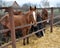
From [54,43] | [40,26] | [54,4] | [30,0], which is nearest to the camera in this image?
[54,43]

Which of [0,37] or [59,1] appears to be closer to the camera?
[0,37]

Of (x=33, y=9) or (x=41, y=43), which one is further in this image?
(x=41, y=43)

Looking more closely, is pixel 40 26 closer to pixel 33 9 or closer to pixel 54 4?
pixel 33 9

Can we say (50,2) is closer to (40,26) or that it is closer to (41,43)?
(40,26)

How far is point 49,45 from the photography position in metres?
5.92

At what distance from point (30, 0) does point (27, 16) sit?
559cm

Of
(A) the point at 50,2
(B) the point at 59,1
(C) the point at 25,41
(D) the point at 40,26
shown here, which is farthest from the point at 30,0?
(C) the point at 25,41

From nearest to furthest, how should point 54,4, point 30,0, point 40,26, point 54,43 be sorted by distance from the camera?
point 54,43 → point 40,26 → point 30,0 → point 54,4

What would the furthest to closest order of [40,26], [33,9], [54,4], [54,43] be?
1. [54,4]
2. [40,26]
3. [54,43]
4. [33,9]

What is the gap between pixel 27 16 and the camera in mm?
5961

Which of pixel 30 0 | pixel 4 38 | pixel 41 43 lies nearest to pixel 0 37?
pixel 4 38

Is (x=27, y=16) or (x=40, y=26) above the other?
(x=27, y=16)

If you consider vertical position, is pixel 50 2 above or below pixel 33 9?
below

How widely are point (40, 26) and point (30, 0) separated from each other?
167 inches
